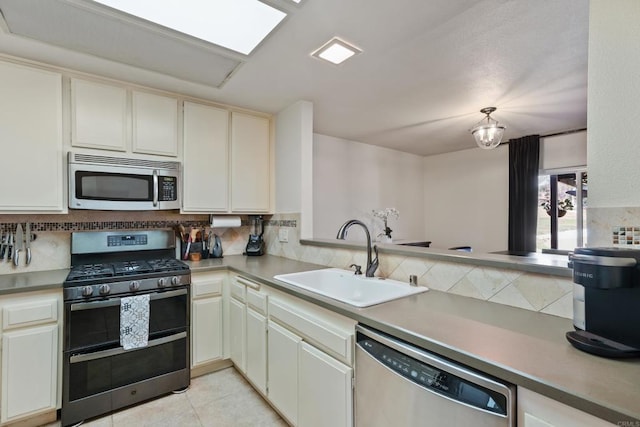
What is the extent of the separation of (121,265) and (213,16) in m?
1.85

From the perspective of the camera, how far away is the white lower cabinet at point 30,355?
1660 millimetres

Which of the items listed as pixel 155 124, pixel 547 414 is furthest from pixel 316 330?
pixel 155 124

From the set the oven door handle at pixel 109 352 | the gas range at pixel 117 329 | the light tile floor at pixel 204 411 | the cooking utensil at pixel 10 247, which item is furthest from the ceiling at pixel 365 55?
the light tile floor at pixel 204 411

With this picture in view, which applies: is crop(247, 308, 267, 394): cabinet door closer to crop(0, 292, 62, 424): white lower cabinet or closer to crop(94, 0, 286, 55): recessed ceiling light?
crop(0, 292, 62, 424): white lower cabinet

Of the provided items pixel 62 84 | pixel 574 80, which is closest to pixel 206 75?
pixel 62 84

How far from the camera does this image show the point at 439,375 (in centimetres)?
93

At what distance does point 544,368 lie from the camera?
77 cm

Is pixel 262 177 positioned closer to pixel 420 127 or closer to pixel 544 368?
pixel 420 127

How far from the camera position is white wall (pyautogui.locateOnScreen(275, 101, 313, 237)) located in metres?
2.62

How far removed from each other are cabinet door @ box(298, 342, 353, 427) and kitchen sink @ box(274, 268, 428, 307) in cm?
31

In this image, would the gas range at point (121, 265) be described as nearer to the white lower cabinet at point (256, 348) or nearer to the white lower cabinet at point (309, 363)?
the white lower cabinet at point (256, 348)

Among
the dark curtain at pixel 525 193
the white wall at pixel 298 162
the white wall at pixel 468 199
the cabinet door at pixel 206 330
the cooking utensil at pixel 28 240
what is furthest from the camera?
the white wall at pixel 468 199

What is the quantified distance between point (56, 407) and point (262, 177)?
7.08ft

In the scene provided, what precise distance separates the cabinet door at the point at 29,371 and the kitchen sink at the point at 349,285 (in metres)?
1.40
